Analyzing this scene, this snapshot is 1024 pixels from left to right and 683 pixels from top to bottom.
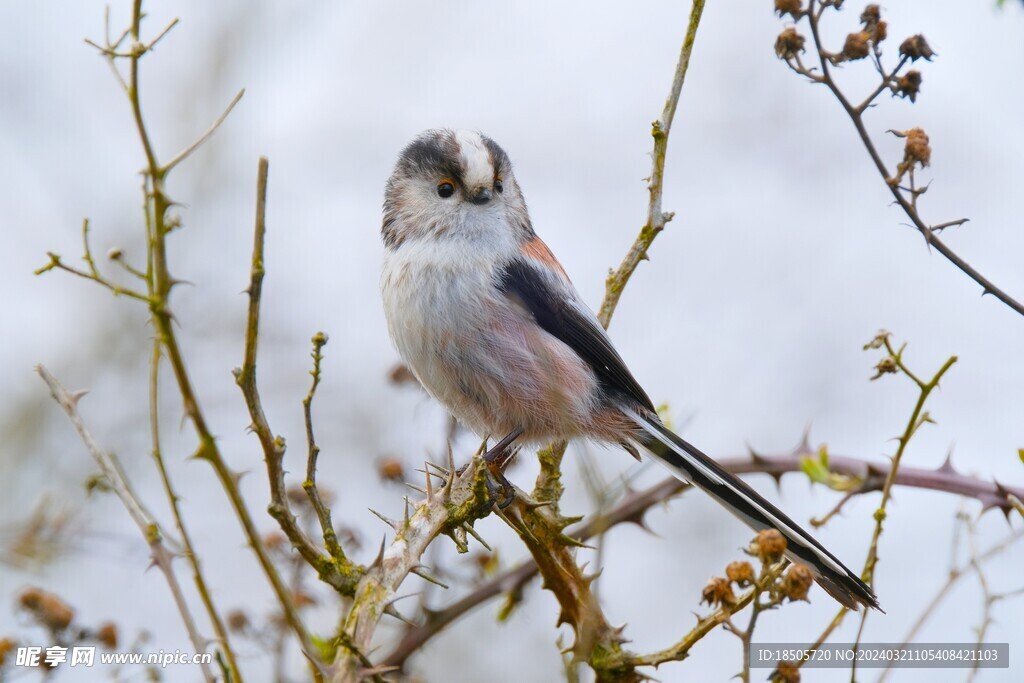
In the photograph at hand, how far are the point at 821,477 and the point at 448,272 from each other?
1635 mm

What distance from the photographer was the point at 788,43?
296cm

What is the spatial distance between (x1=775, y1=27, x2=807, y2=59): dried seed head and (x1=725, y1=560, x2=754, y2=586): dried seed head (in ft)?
4.97

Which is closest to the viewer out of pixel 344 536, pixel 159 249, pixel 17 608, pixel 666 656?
pixel 159 249

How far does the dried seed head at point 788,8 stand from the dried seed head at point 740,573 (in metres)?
1.62

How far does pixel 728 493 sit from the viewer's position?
3525mm

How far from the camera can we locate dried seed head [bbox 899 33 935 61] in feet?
9.52

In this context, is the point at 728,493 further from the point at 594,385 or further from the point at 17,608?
the point at 17,608

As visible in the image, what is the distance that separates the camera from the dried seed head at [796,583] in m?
2.33

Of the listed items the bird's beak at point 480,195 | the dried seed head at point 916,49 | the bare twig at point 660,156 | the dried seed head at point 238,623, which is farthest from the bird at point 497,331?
the dried seed head at point 916,49

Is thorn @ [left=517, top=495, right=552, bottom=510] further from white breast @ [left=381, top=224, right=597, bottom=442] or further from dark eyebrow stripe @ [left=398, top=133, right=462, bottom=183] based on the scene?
dark eyebrow stripe @ [left=398, top=133, right=462, bottom=183]

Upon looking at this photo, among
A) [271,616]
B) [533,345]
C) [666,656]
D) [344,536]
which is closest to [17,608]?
[271,616]

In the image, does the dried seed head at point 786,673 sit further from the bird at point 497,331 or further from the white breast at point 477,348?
the white breast at point 477,348

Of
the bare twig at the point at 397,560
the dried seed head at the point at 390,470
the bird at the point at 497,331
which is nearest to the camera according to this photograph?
the bare twig at the point at 397,560

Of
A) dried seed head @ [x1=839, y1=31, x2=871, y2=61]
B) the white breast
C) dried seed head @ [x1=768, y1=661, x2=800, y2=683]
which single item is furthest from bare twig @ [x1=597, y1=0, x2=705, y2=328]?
dried seed head @ [x1=768, y1=661, x2=800, y2=683]
